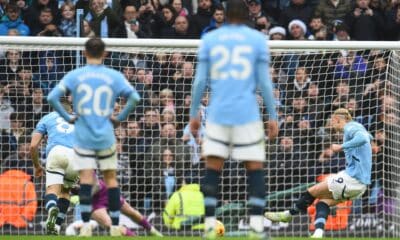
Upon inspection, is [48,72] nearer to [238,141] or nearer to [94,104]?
[94,104]

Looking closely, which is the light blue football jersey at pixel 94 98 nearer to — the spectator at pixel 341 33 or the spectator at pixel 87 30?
the spectator at pixel 87 30

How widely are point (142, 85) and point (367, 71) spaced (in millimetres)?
3367

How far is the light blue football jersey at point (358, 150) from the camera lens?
1585cm

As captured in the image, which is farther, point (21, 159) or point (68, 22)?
point (68, 22)

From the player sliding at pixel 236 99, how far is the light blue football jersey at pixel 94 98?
1245 mm

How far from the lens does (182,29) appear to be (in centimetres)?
2045

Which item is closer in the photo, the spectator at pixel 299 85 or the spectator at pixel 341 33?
the spectator at pixel 299 85

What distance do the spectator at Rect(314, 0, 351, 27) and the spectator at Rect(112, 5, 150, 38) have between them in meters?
3.08

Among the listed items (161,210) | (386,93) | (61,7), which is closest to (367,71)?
(386,93)

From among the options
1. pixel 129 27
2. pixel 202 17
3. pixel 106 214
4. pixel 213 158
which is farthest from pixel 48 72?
pixel 213 158

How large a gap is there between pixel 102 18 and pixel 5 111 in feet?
8.61

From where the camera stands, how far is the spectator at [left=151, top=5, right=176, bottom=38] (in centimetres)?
A: 2075

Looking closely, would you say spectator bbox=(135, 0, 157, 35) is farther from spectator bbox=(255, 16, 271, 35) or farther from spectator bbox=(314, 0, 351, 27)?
spectator bbox=(314, 0, 351, 27)

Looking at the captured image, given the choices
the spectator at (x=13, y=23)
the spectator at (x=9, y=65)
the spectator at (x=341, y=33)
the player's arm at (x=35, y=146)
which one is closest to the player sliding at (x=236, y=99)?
the player's arm at (x=35, y=146)
